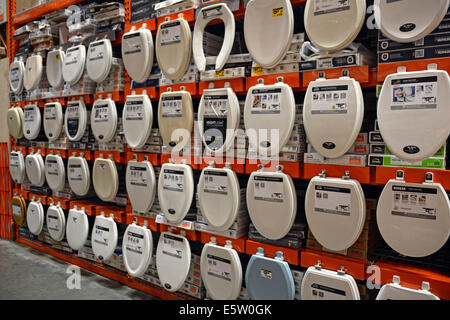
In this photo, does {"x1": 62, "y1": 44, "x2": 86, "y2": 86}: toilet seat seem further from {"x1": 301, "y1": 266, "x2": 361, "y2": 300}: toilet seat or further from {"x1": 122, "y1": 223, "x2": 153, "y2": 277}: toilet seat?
{"x1": 301, "y1": 266, "x2": 361, "y2": 300}: toilet seat

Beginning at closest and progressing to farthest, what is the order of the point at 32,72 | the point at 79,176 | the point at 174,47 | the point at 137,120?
the point at 174,47 < the point at 137,120 < the point at 79,176 < the point at 32,72

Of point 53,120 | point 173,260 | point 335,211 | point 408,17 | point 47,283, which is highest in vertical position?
point 408,17

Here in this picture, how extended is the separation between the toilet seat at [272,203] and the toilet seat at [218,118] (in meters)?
0.31

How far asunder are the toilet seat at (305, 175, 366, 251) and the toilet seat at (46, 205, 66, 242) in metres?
2.67

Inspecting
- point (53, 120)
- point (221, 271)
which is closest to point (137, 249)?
point (221, 271)

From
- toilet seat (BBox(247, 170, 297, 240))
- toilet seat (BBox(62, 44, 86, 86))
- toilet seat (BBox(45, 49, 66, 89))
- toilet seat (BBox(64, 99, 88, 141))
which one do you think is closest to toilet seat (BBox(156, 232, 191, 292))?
toilet seat (BBox(247, 170, 297, 240))

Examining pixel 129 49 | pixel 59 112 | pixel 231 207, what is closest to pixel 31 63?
pixel 59 112

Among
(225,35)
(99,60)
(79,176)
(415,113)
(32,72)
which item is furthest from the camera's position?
(32,72)

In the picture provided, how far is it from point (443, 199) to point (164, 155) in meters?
1.85

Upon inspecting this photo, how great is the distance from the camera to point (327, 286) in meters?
1.97

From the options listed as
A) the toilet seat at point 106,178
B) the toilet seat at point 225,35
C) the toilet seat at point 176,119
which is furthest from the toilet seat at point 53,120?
the toilet seat at point 225,35

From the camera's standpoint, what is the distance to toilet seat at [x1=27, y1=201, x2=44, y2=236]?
3.93m

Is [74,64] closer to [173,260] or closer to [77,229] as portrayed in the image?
[77,229]

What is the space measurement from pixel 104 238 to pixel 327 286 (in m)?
2.00
